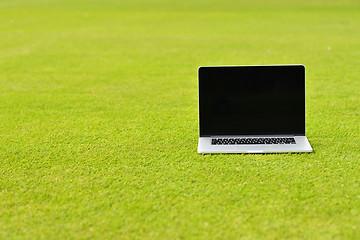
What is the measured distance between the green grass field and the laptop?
32cm

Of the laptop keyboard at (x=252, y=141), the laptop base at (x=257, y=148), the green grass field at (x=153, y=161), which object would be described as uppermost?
the laptop keyboard at (x=252, y=141)

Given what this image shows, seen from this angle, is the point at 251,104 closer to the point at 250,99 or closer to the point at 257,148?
the point at 250,99

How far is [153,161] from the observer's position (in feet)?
15.1

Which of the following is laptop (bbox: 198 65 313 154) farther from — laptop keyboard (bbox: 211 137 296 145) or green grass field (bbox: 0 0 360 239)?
green grass field (bbox: 0 0 360 239)

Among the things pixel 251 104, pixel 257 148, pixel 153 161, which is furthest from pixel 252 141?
pixel 153 161

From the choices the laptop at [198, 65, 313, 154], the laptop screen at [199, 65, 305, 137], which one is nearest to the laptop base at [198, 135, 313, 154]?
the laptop at [198, 65, 313, 154]

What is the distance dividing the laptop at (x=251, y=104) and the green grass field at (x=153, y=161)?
1.05 feet

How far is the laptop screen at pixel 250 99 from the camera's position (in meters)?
4.79

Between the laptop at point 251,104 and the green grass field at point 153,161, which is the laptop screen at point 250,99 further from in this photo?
the green grass field at point 153,161

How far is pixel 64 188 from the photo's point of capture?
4.07 metres

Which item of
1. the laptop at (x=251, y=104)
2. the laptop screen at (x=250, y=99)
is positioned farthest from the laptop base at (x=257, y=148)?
the laptop screen at (x=250, y=99)

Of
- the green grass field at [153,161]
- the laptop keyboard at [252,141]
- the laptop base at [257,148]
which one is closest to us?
the green grass field at [153,161]

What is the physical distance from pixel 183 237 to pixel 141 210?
0.53 m

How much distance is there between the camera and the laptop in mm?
4777
